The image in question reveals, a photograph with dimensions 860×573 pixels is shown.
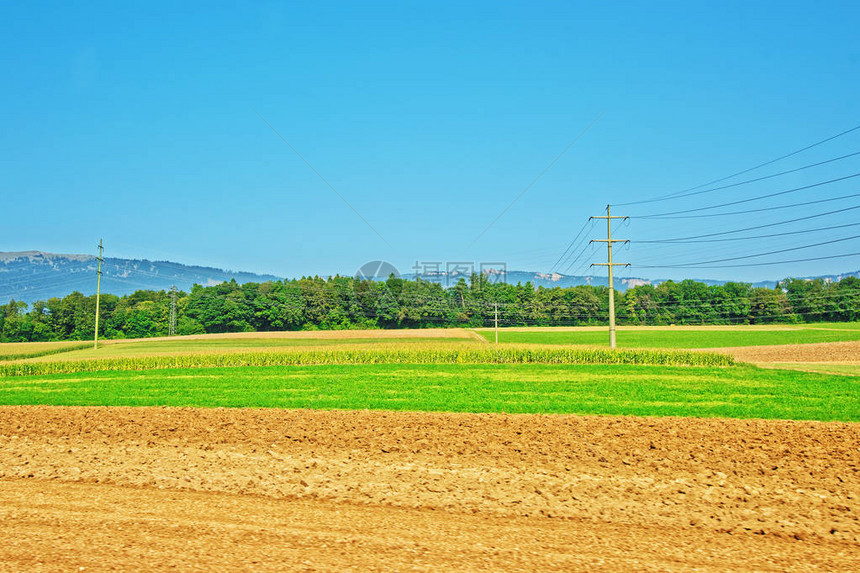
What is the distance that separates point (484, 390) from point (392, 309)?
8366 centimetres

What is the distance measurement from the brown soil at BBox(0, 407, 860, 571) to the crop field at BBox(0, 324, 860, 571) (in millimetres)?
48

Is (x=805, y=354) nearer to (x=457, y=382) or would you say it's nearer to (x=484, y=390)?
(x=457, y=382)

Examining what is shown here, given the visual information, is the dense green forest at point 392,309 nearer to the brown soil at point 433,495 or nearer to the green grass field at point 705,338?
the green grass field at point 705,338

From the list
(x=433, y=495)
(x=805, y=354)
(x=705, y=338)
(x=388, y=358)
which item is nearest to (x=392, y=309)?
(x=705, y=338)

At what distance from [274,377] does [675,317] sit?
99.2m

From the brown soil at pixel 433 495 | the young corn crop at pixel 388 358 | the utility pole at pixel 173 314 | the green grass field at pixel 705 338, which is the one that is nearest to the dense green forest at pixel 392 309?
the utility pole at pixel 173 314

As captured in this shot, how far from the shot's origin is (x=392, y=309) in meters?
109

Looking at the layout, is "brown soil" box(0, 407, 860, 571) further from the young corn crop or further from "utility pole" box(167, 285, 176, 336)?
"utility pole" box(167, 285, 176, 336)

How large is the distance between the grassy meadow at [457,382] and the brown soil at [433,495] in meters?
4.51

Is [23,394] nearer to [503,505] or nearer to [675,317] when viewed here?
[503,505]

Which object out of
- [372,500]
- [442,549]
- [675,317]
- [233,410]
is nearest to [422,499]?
[372,500]

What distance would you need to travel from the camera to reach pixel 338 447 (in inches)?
547

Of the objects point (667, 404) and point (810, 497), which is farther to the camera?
point (667, 404)

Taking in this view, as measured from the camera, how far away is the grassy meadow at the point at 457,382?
21031mm
